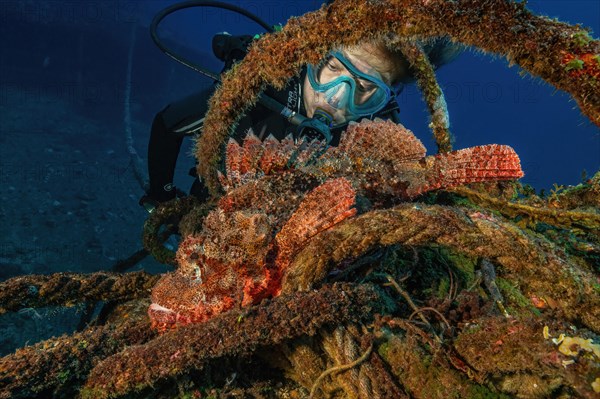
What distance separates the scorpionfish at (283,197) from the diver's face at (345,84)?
1.96 metres

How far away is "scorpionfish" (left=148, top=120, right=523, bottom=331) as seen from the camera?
7.20ft

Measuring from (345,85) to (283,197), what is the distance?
2.93m

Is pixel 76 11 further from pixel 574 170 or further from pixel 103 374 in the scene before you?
pixel 574 170

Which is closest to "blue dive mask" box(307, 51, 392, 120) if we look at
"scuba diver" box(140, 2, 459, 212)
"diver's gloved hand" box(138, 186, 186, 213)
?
"scuba diver" box(140, 2, 459, 212)

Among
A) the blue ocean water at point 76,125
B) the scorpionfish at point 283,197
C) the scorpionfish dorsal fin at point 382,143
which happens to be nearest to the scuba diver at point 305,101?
the blue ocean water at point 76,125

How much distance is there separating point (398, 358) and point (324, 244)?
0.66 meters

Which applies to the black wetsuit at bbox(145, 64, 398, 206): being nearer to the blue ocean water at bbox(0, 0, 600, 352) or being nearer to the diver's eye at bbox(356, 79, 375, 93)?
the diver's eye at bbox(356, 79, 375, 93)

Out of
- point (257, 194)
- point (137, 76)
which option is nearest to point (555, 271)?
point (257, 194)

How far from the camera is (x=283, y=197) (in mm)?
2721

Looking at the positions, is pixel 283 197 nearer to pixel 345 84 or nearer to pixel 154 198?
pixel 345 84

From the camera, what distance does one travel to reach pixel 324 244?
187cm

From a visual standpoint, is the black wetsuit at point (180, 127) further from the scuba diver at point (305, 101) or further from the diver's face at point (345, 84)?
the diver's face at point (345, 84)

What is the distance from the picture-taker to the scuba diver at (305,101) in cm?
459

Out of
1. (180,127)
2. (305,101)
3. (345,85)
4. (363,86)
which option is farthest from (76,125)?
(363,86)
